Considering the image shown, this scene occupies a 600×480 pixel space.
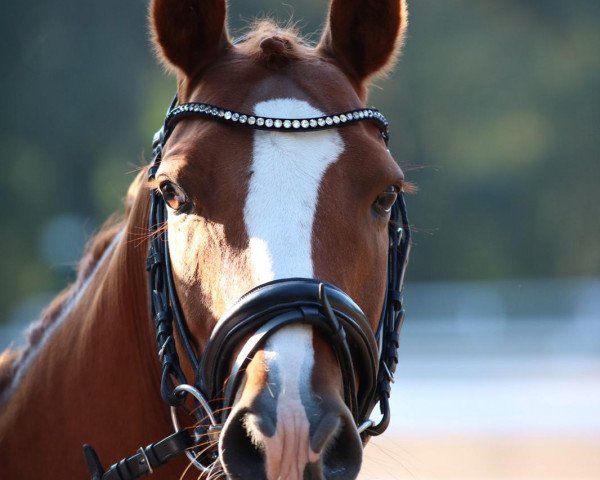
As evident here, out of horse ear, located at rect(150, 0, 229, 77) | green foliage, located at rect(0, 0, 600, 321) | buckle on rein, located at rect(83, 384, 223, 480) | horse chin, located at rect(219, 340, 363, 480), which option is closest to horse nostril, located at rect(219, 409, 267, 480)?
horse chin, located at rect(219, 340, 363, 480)

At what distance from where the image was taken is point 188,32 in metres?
3.63

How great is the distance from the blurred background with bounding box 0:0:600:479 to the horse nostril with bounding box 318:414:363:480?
44.4ft

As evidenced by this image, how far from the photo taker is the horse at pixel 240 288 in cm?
291

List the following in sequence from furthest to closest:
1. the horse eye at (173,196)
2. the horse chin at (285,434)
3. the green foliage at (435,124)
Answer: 1. the green foliage at (435,124)
2. the horse eye at (173,196)
3. the horse chin at (285,434)

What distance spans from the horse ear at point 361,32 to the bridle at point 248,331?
11.7 inches

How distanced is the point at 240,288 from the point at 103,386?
0.85 metres

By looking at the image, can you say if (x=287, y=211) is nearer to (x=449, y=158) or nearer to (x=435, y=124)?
(x=449, y=158)

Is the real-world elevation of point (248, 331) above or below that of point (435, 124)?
above

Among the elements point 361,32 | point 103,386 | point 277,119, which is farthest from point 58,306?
point 361,32

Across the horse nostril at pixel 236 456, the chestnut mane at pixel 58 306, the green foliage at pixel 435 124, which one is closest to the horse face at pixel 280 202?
the horse nostril at pixel 236 456

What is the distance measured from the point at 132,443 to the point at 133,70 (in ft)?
82.6

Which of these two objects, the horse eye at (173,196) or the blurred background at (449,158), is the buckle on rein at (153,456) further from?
the blurred background at (449,158)

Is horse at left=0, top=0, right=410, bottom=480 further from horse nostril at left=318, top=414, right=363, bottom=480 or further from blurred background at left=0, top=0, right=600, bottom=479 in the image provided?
blurred background at left=0, top=0, right=600, bottom=479

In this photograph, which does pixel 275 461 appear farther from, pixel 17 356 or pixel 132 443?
pixel 17 356
